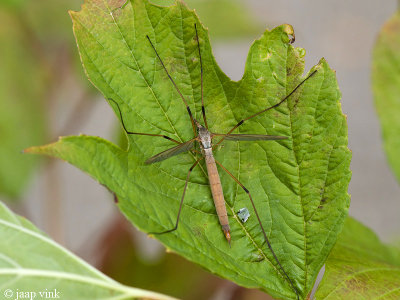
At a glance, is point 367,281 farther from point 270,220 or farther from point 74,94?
point 74,94

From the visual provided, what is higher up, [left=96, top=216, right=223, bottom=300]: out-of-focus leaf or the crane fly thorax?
the crane fly thorax

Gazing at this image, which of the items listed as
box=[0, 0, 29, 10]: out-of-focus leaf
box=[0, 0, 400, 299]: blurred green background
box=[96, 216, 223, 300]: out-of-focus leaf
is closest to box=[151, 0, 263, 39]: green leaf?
box=[0, 0, 400, 299]: blurred green background

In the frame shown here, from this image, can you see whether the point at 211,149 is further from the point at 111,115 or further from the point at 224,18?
the point at 111,115

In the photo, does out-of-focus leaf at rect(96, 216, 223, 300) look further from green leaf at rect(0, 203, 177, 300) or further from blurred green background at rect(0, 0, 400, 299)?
green leaf at rect(0, 203, 177, 300)

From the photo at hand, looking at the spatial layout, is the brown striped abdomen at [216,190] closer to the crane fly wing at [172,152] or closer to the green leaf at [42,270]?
the crane fly wing at [172,152]

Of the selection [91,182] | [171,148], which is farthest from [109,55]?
[91,182]
